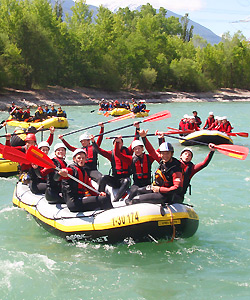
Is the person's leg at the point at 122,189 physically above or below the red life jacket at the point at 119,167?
below

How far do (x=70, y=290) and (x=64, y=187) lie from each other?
151cm

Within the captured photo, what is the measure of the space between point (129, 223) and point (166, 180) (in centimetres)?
74

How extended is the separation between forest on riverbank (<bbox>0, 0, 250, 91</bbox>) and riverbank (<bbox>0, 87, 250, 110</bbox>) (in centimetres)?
143

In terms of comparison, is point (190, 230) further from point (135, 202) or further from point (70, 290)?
point (70, 290)

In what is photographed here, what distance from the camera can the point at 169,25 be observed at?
6688 centimetres

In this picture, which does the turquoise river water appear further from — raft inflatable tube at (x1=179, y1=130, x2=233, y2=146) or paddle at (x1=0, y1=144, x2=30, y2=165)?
raft inflatable tube at (x1=179, y1=130, x2=233, y2=146)

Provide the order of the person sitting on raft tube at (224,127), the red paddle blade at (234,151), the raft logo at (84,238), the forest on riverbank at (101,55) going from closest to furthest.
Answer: the raft logo at (84,238)
the red paddle blade at (234,151)
the person sitting on raft tube at (224,127)
the forest on riverbank at (101,55)

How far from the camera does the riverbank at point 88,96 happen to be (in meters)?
31.5

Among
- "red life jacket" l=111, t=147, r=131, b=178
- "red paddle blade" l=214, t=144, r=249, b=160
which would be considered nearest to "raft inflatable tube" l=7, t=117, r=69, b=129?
"red life jacket" l=111, t=147, r=131, b=178

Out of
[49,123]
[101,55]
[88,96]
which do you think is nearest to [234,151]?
[49,123]

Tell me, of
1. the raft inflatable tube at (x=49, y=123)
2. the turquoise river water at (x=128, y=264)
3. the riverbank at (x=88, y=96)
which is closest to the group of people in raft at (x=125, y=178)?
the turquoise river water at (x=128, y=264)

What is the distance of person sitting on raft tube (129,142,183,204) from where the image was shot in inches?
203

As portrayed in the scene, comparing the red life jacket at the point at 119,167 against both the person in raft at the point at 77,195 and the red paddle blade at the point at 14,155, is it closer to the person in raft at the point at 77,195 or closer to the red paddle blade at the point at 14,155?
the person in raft at the point at 77,195

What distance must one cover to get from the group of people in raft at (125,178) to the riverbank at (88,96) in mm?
22126
